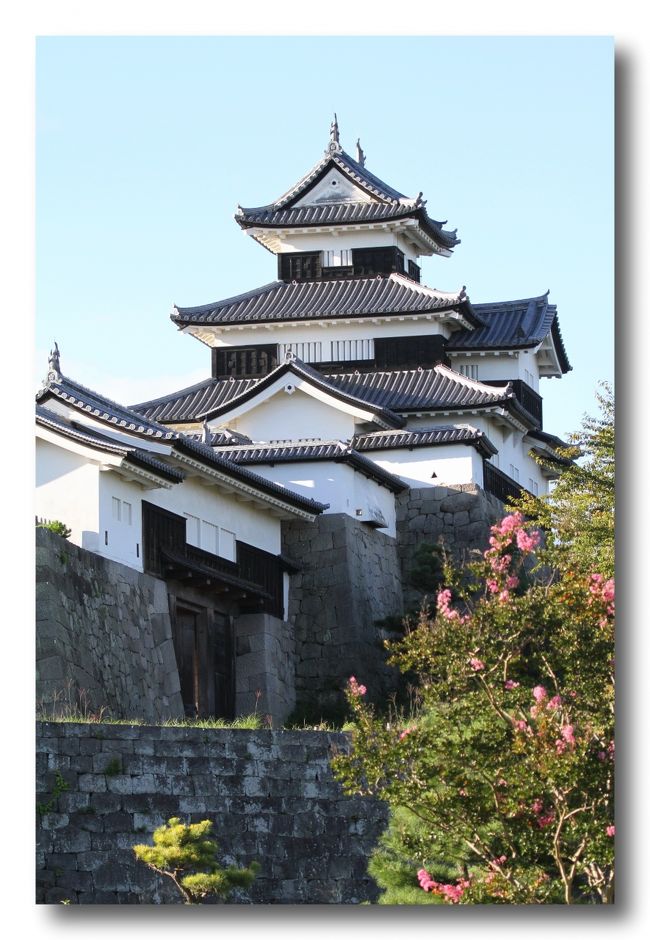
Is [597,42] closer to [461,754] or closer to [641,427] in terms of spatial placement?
[641,427]

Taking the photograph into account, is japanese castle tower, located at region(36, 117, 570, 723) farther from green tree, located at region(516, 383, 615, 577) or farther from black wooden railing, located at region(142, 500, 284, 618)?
green tree, located at region(516, 383, 615, 577)

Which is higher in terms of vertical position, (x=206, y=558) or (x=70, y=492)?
(x=70, y=492)

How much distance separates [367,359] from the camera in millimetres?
24000

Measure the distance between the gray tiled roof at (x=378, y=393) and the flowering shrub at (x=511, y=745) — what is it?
1229 cm

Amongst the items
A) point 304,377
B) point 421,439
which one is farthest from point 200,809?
point 304,377

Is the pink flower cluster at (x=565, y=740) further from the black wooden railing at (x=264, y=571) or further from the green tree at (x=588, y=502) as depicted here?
the black wooden railing at (x=264, y=571)

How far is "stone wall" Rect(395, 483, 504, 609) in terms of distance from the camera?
21.4 m

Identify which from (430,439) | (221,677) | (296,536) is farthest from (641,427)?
(430,439)

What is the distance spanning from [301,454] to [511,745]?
10789 mm

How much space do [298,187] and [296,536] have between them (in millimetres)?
7172

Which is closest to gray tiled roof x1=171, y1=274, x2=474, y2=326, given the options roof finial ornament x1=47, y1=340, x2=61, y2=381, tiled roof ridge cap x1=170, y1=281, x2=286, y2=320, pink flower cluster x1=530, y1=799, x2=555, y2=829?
tiled roof ridge cap x1=170, y1=281, x2=286, y2=320

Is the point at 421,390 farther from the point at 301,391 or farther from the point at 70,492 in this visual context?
the point at 70,492

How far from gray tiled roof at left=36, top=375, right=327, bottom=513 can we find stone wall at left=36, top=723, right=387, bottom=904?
14.7 ft

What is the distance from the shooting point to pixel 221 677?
17891 millimetres
